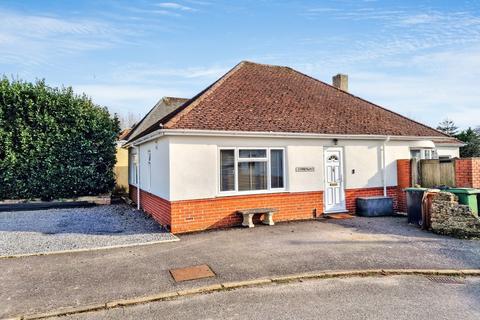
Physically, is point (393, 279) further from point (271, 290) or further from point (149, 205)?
point (149, 205)

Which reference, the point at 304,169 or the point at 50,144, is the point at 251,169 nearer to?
the point at 304,169

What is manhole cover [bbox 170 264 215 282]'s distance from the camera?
5723 millimetres

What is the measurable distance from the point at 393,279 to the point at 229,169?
18.5 feet

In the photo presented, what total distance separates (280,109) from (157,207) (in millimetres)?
5649

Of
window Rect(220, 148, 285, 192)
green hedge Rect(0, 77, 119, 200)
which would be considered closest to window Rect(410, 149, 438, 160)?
window Rect(220, 148, 285, 192)

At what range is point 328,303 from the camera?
4.73 meters

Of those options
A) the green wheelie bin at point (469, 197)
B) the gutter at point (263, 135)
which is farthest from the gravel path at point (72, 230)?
the green wheelie bin at point (469, 197)

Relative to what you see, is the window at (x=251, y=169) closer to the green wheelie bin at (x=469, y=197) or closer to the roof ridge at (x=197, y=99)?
the roof ridge at (x=197, y=99)

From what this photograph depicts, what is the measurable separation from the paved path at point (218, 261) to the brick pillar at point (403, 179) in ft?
11.5

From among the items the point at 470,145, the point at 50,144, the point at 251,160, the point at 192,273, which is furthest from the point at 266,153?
the point at 470,145

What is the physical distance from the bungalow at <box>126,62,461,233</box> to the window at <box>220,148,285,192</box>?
0.11 feet

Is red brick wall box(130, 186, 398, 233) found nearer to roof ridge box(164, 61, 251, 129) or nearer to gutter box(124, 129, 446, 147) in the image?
gutter box(124, 129, 446, 147)

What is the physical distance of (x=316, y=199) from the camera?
1129cm

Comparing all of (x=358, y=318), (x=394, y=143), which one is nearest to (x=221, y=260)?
(x=358, y=318)
